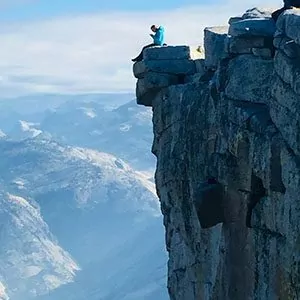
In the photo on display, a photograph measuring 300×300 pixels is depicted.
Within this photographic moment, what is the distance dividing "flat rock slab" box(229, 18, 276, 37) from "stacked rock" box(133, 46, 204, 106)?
7.03 metres

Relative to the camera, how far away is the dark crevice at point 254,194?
879 inches

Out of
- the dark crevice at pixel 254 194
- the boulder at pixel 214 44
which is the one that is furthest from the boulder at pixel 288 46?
the boulder at pixel 214 44

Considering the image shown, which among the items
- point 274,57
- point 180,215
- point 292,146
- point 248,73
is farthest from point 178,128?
point 292,146

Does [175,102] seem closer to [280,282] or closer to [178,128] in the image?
[178,128]

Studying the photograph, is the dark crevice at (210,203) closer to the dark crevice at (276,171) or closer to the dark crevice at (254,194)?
the dark crevice at (254,194)

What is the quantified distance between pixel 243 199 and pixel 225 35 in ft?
19.8

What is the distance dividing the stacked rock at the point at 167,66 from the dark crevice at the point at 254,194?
9.42 meters

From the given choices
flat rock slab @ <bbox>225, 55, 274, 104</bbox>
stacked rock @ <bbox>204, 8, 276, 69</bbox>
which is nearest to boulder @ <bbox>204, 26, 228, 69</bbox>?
stacked rock @ <bbox>204, 8, 276, 69</bbox>

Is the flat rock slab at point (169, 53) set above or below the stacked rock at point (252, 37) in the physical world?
below

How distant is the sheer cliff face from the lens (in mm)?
20500

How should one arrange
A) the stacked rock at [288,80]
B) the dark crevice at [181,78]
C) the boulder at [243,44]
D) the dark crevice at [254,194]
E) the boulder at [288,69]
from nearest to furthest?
the stacked rock at [288,80], the boulder at [288,69], the dark crevice at [254,194], the boulder at [243,44], the dark crevice at [181,78]

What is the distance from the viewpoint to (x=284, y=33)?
2116 centimetres

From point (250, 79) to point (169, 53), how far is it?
8262 millimetres

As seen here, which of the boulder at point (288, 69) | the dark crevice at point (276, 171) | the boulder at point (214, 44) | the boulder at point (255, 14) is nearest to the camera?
the boulder at point (288, 69)
